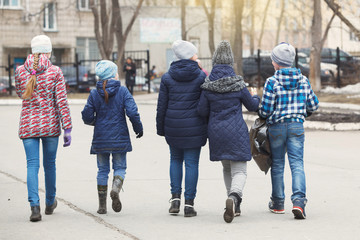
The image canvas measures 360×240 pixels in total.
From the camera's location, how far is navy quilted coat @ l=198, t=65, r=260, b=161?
23.4 feet

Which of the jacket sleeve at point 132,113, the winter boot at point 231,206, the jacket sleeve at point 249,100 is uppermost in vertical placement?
the jacket sleeve at point 249,100

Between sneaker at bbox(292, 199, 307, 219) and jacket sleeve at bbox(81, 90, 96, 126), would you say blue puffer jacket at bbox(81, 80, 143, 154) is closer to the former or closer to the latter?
jacket sleeve at bbox(81, 90, 96, 126)

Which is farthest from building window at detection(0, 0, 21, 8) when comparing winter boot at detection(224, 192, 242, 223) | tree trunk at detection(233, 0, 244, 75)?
winter boot at detection(224, 192, 242, 223)

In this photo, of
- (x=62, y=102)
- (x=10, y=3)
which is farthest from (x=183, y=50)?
(x=10, y=3)

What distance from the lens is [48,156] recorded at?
7496 mm

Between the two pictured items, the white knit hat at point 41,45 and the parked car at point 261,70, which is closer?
the white knit hat at point 41,45

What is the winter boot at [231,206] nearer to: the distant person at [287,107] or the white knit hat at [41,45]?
the distant person at [287,107]

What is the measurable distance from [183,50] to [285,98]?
1042mm

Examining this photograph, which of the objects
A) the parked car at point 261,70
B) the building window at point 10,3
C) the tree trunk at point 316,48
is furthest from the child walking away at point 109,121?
the building window at point 10,3

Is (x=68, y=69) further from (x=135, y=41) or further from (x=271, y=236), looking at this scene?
(x=271, y=236)

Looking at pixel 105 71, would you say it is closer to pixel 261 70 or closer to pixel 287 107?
pixel 287 107

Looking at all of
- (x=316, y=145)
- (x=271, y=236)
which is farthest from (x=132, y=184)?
(x=316, y=145)

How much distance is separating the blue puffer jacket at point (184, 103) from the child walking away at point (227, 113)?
135 millimetres

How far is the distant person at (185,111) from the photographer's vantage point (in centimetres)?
733
